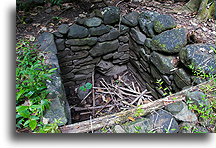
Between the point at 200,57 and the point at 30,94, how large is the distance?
5.61 feet

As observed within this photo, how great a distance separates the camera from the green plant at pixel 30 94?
122 cm

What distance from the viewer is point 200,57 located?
77.2 inches

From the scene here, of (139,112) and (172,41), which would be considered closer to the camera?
(139,112)

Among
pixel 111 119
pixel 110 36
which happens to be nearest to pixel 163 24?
pixel 110 36

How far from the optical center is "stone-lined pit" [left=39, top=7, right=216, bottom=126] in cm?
216

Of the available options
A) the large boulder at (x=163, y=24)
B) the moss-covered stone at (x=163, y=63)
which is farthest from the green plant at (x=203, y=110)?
the large boulder at (x=163, y=24)

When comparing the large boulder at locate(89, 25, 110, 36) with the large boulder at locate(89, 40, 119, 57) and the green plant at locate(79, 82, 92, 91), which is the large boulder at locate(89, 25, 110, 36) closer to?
the large boulder at locate(89, 40, 119, 57)

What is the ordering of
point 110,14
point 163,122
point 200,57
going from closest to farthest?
point 163,122, point 200,57, point 110,14

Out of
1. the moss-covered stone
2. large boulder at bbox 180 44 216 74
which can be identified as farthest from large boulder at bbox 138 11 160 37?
large boulder at bbox 180 44 216 74

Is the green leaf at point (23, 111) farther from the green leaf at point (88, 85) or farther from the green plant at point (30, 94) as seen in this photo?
the green leaf at point (88, 85)

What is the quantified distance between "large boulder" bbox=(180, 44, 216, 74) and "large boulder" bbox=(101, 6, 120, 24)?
1045mm

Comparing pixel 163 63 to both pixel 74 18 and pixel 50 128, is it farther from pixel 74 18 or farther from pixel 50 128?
pixel 50 128

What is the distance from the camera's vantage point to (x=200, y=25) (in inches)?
99.1
